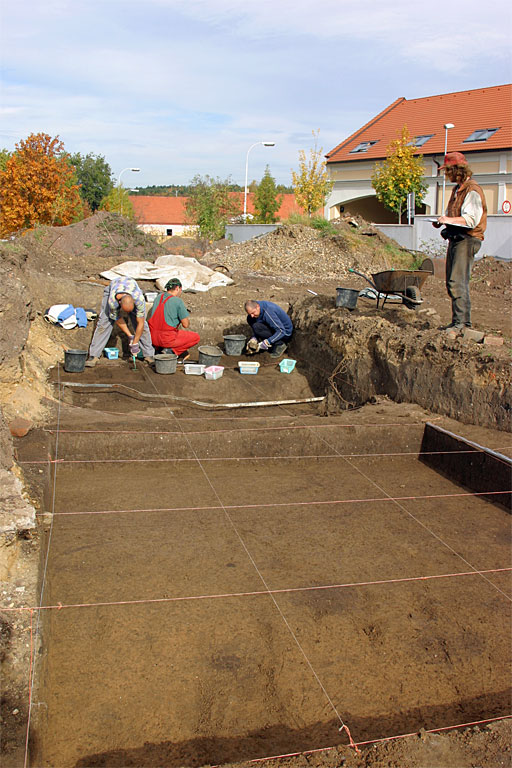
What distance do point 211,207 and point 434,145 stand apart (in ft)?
54.1

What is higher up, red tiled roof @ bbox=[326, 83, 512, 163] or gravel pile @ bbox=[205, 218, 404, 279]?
red tiled roof @ bbox=[326, 83, 512, 163]

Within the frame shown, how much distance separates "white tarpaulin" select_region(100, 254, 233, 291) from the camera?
44.0 ft

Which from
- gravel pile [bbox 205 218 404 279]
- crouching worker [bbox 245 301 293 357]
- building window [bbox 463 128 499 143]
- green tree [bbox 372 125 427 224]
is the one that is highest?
building window [bbox 463 128 499 143]

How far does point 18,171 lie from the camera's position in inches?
1069

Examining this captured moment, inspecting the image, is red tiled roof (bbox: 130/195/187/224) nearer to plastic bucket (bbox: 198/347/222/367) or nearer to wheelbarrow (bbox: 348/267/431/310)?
plastic bucket (bbox: 198/347/222/367)

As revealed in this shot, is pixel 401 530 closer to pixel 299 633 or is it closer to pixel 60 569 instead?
pixel 299 633

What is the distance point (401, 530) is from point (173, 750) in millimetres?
2648

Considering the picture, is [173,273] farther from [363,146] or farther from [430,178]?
[363,146]

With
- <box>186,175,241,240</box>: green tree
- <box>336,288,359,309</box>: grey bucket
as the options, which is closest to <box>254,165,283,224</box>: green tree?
<box>186,175,241,240</box>: green tree

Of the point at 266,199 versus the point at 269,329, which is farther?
the point at 266,199

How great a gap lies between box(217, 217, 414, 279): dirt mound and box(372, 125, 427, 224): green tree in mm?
6193

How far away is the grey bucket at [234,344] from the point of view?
10.5m

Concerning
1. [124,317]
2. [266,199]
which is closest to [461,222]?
[124,317]

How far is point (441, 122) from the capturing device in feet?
99.8
